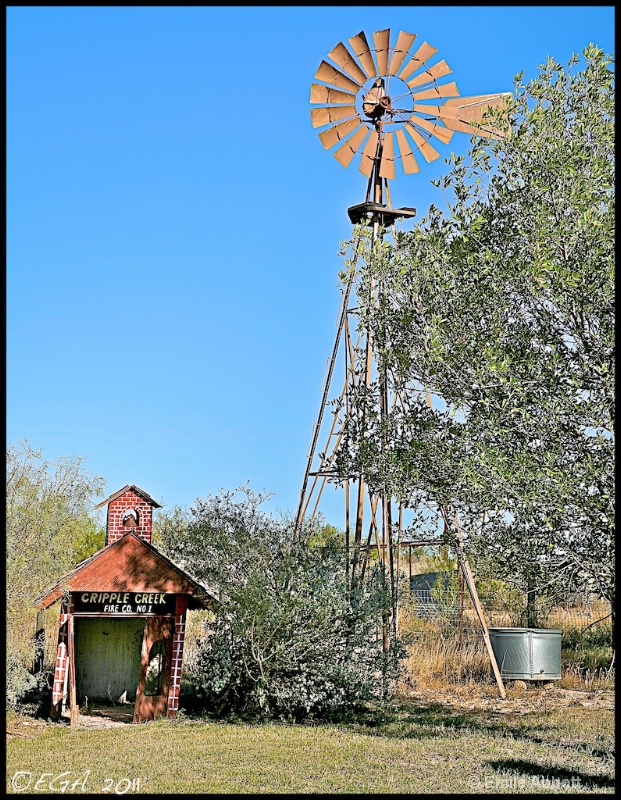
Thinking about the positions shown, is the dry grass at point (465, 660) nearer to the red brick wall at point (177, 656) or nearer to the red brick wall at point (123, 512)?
the red brick wall at point (177, 656)

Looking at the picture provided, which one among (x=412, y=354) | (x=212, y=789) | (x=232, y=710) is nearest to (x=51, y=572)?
(x=232, y=710)

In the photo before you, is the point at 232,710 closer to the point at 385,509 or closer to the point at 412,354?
the point at 385,509

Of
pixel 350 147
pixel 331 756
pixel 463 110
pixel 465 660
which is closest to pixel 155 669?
pixel 331 756

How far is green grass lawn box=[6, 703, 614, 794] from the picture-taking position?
8.80m

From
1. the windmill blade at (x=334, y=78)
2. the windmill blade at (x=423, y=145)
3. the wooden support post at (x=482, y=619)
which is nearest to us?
the wooden support post at (x=482, y=619)

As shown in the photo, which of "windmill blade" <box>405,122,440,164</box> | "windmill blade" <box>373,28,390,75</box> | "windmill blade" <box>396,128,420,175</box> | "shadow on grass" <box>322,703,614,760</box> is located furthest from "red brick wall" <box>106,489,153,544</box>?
"windmill blade" <box>373,28,390,75</box>

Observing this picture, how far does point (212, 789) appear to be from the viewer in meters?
8.63

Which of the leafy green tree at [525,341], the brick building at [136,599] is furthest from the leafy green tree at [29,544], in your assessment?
the leafy green tree at [525,341]

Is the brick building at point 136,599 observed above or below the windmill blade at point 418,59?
below

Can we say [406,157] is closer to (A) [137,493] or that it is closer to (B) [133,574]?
(A) [137,493]

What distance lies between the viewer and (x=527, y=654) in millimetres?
15930

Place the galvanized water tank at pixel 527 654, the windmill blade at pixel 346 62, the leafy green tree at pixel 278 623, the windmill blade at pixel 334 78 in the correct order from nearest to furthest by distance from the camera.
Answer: the leafy green tree at pixel 278 623, the windmill blade at pixel 346 62, the windmill blade at pixel 334 78, the galvanized water tank at pixel 527 654

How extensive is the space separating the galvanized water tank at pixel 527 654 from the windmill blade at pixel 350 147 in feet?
30.7

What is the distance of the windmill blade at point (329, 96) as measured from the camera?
15.2 metres
